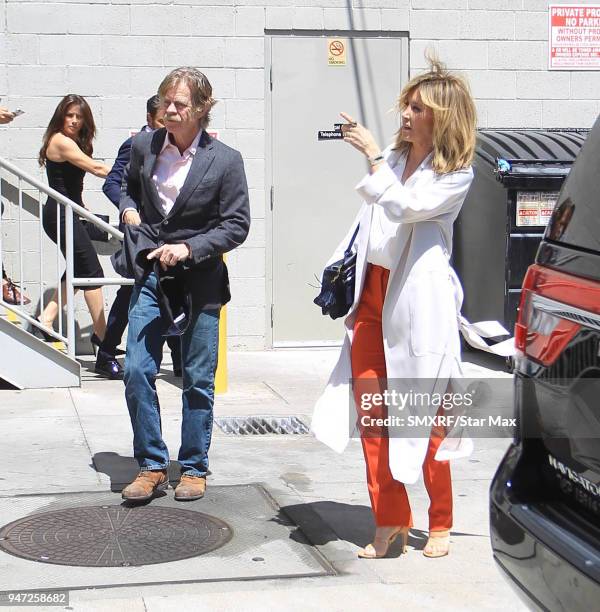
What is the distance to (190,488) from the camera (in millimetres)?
4949

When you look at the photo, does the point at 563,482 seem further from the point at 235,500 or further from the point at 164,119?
the point at 164,119

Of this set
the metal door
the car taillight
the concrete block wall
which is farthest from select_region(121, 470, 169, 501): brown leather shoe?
the metal door

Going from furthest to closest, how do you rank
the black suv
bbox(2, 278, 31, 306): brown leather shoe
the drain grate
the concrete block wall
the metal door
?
the metal door, the concrete block wall, bbox(2, 278, 31, 306): brown leather shoe, the drain grate, the black suv

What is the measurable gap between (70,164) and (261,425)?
2.80m

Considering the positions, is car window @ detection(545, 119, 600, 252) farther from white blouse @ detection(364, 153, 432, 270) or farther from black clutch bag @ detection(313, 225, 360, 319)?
black clutch bag @ detection(313, 225, 360, 319)

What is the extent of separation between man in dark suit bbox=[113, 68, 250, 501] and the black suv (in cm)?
214

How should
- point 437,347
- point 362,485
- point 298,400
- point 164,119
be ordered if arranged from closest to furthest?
point 437,347, point 164,119, point 362,485, point 298,400

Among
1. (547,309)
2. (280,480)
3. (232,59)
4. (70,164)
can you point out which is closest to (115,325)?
(70,164)

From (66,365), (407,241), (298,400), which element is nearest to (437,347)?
(407,241)

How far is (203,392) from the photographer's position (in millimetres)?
Result: 5016

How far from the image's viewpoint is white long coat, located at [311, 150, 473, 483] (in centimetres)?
410

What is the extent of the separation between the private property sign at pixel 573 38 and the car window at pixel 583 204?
23.1 feet

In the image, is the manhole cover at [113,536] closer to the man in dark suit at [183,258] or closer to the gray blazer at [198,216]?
the man in dark suit at [183,258]

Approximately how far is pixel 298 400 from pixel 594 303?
4799mm
